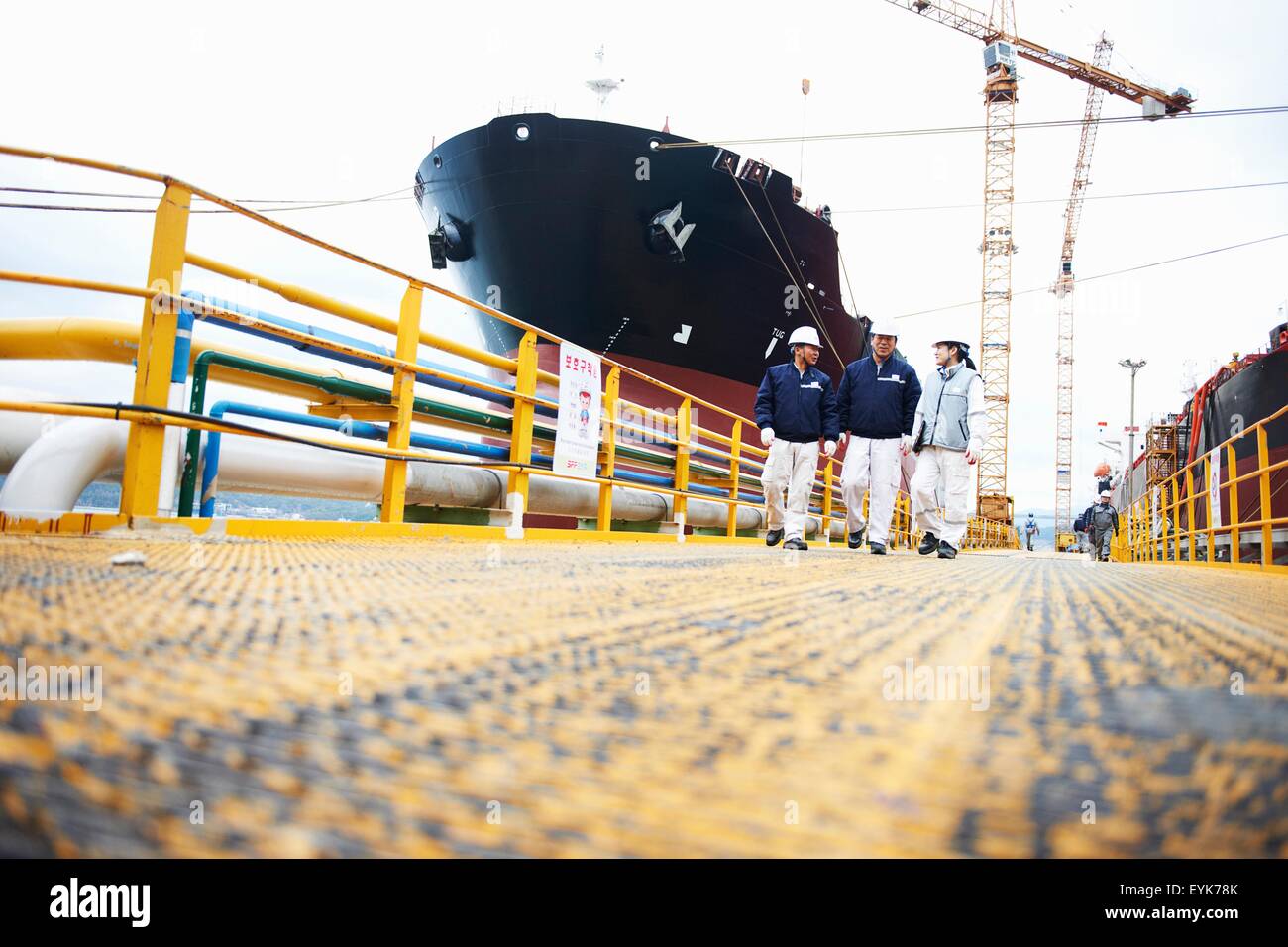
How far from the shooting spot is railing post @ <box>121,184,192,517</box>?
262 cm

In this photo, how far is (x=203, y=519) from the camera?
2.66m

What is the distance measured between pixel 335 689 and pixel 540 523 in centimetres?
887

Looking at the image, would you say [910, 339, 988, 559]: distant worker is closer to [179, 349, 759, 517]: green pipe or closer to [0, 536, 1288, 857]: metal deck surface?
[179, 349, 759, 517]: green pipe

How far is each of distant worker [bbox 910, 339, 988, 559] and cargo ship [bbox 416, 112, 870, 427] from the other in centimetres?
464

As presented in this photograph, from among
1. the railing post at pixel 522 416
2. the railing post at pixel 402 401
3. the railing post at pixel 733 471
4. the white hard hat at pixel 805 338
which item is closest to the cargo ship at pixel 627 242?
the railing post at pixel 733 471

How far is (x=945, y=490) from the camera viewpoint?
603 cm

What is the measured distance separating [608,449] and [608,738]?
5.09 metres

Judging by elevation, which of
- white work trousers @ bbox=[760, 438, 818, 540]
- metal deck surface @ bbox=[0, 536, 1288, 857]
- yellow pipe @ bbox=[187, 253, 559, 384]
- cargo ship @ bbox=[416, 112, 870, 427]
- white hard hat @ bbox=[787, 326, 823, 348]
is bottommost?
metal deck surface @ bbox=[0, 536, 1288, 857]

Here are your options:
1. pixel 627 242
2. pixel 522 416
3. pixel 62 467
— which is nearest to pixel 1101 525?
pixel 627 242

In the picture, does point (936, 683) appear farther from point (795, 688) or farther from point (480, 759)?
point (480, 759)

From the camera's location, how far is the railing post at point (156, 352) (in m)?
2.62

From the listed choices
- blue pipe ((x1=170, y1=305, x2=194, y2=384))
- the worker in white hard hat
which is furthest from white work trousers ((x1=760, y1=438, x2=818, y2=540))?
blue pipe ((x1=170, y1=305, x2=194, y2=384))

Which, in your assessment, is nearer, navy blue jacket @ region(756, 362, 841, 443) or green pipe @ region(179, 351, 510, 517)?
green pipe @ region(179, 351, 510, 517)
